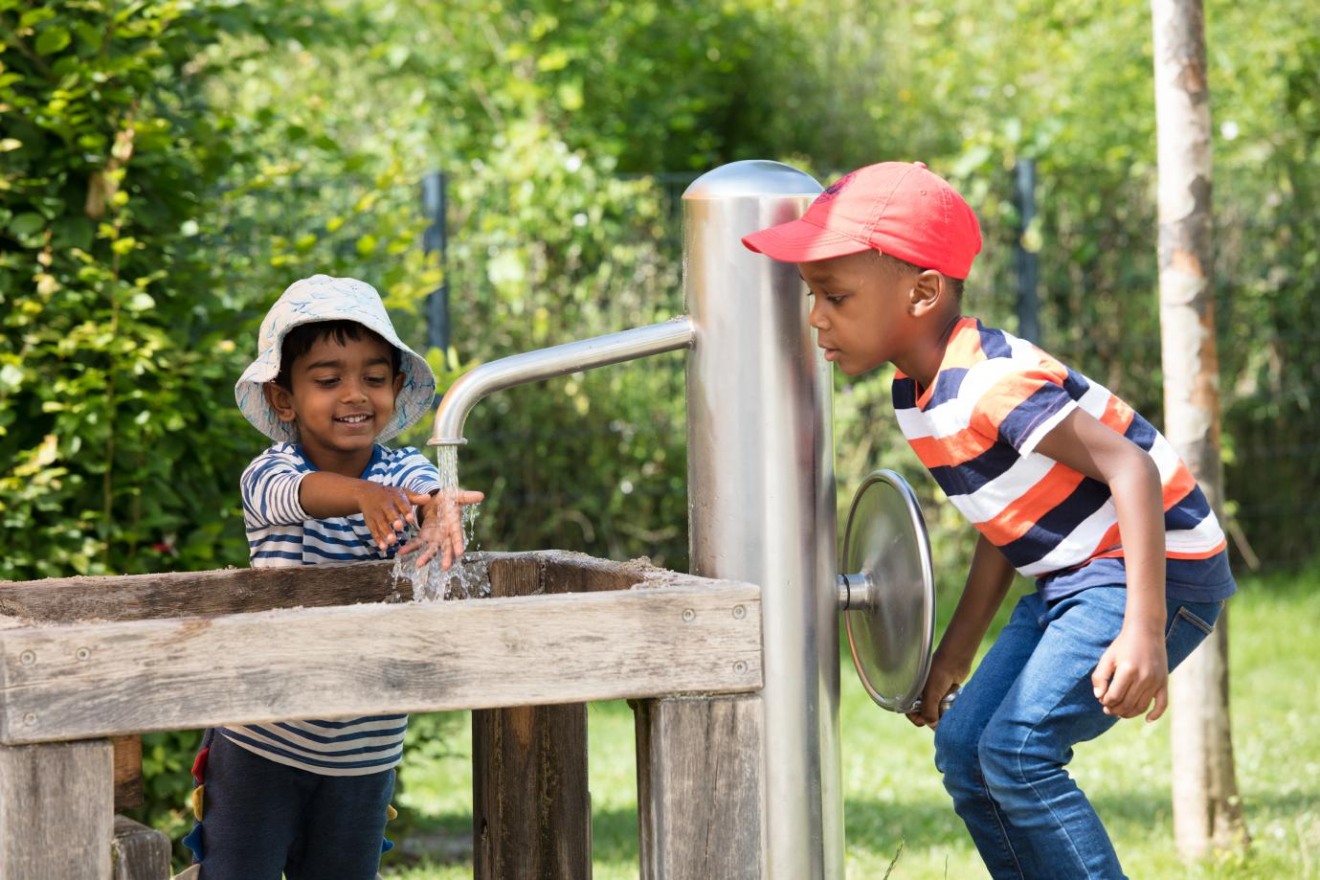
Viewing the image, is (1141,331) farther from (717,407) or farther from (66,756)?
(66,756)

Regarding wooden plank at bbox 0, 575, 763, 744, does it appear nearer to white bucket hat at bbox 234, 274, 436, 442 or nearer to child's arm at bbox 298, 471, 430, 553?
child's arm at bbox 298, 471, 430, 553

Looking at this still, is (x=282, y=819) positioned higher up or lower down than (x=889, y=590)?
lower down

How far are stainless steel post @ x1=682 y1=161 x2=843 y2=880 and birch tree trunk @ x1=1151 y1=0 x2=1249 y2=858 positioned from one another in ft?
5.25

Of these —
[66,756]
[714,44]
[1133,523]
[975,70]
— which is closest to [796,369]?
[1133,523]

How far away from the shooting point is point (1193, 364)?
3.66m

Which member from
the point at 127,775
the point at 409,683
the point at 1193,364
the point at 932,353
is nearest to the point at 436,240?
the point at 1193,364

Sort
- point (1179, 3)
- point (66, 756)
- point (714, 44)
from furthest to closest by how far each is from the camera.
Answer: point (714, 44) → point (1179, 3) → point (66, 756)

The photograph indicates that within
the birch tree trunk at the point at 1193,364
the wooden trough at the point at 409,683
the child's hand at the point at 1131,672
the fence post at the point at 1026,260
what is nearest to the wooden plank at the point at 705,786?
the wooden trough at the point at 409,683

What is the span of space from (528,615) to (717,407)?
537mm

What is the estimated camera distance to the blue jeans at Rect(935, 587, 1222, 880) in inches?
89.0

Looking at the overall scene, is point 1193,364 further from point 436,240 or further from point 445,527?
point 436,240

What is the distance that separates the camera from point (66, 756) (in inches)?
69.1

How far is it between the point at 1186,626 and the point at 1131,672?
0.28 metres

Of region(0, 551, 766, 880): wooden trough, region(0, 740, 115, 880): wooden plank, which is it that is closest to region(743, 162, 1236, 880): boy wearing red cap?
region(0, 551, 766, 880): wooden trough
